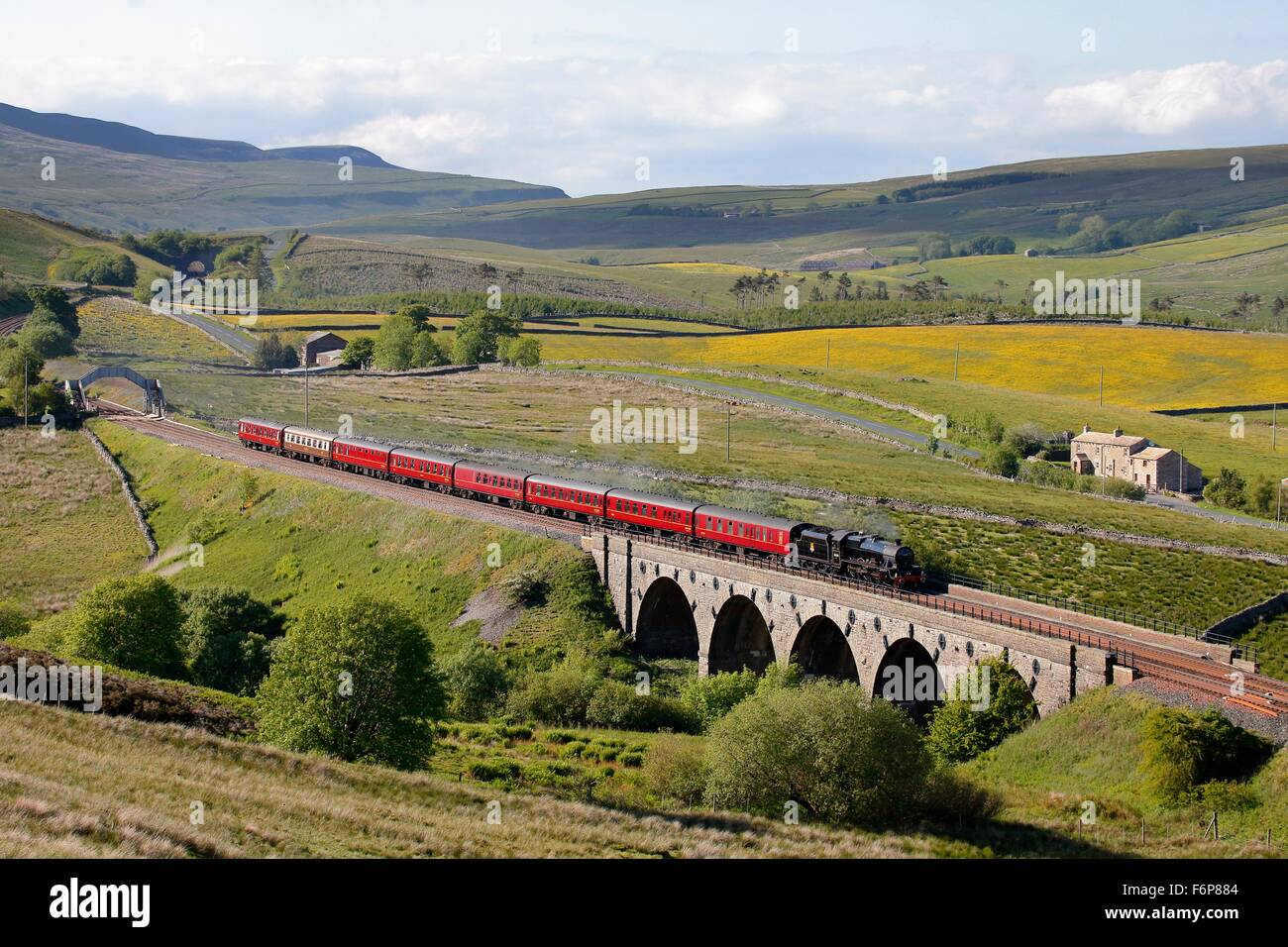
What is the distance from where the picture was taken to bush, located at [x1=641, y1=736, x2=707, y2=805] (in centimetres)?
3724

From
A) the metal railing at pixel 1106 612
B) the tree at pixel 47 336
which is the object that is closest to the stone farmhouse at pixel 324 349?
the tree at pixel 47 336

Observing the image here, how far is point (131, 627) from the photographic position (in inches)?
2131

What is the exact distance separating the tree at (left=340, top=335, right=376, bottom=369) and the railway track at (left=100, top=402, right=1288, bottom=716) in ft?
232

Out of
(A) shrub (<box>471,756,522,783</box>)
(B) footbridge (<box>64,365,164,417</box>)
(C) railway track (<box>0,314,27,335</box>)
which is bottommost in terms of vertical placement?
(A) shrub (<box>471,756,522,783</box>)

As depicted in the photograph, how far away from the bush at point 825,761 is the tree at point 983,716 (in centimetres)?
711

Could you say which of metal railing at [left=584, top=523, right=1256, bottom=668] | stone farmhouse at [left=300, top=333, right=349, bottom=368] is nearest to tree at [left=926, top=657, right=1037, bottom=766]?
metal railing at [left=584, top=523, right=1256, bottom=668]

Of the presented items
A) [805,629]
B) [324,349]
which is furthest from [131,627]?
[324,349]

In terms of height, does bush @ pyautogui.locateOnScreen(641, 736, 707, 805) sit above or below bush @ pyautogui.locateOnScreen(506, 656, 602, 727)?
above

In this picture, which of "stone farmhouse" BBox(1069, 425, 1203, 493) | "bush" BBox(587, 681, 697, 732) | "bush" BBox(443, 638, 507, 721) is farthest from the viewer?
"stone farmhouse" BBox(1069, 425, 1203, 493)

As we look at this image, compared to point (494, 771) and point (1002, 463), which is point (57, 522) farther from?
point (1002, 463)

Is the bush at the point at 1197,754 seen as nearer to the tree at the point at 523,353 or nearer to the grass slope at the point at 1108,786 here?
the grass slope at the point at 1108,786

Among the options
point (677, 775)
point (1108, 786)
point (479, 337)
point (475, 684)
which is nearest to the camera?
point (1108, 786)

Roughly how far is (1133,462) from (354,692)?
7105 cm

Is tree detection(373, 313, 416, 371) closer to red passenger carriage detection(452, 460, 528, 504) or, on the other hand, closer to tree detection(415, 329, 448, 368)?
tree detection(415, 329, 448, 368)
